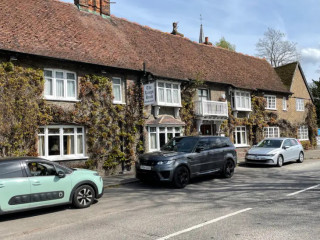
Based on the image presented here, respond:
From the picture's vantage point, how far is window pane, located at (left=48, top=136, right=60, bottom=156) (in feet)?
43.5

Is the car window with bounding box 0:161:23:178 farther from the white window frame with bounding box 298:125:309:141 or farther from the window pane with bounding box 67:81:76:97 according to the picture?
the white window frame with bounding box 298:125:309:141

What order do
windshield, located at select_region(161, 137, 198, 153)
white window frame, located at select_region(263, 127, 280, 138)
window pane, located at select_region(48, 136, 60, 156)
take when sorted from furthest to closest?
white window frame, located at select_region(263, 127, 280, 138)
window pane, located at select_region(48, 136, 60, 156)
windshield, located at select_region(161, 137, 198, 153)

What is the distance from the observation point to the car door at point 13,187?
6.57 meters

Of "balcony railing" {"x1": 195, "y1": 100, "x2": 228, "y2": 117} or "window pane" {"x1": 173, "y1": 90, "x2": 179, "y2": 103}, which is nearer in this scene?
"window pane" {"x1": 173, "y1": 90, "x2": 179, "y2": 103}

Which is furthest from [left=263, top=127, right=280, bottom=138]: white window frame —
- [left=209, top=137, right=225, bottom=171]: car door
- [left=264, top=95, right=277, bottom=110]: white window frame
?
[left=209, top=137, right=225, bottom=171]: car door

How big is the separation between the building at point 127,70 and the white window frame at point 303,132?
3.36 metres

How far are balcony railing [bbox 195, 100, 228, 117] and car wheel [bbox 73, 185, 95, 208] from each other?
1168 cm

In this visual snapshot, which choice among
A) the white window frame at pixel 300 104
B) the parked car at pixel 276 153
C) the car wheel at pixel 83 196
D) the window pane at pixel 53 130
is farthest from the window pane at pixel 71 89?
the white window frame at pixel 300 104

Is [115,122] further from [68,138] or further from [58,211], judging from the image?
[58,211]

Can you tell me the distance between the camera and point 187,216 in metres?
6.64

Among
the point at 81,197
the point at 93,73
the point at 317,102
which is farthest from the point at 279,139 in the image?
the point at 317,102

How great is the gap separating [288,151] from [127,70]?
34.0 ft

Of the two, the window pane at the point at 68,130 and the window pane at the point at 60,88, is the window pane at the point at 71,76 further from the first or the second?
the window pane at the point at 68,130

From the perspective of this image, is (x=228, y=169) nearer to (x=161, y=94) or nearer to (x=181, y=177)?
(x=181, y=177)
